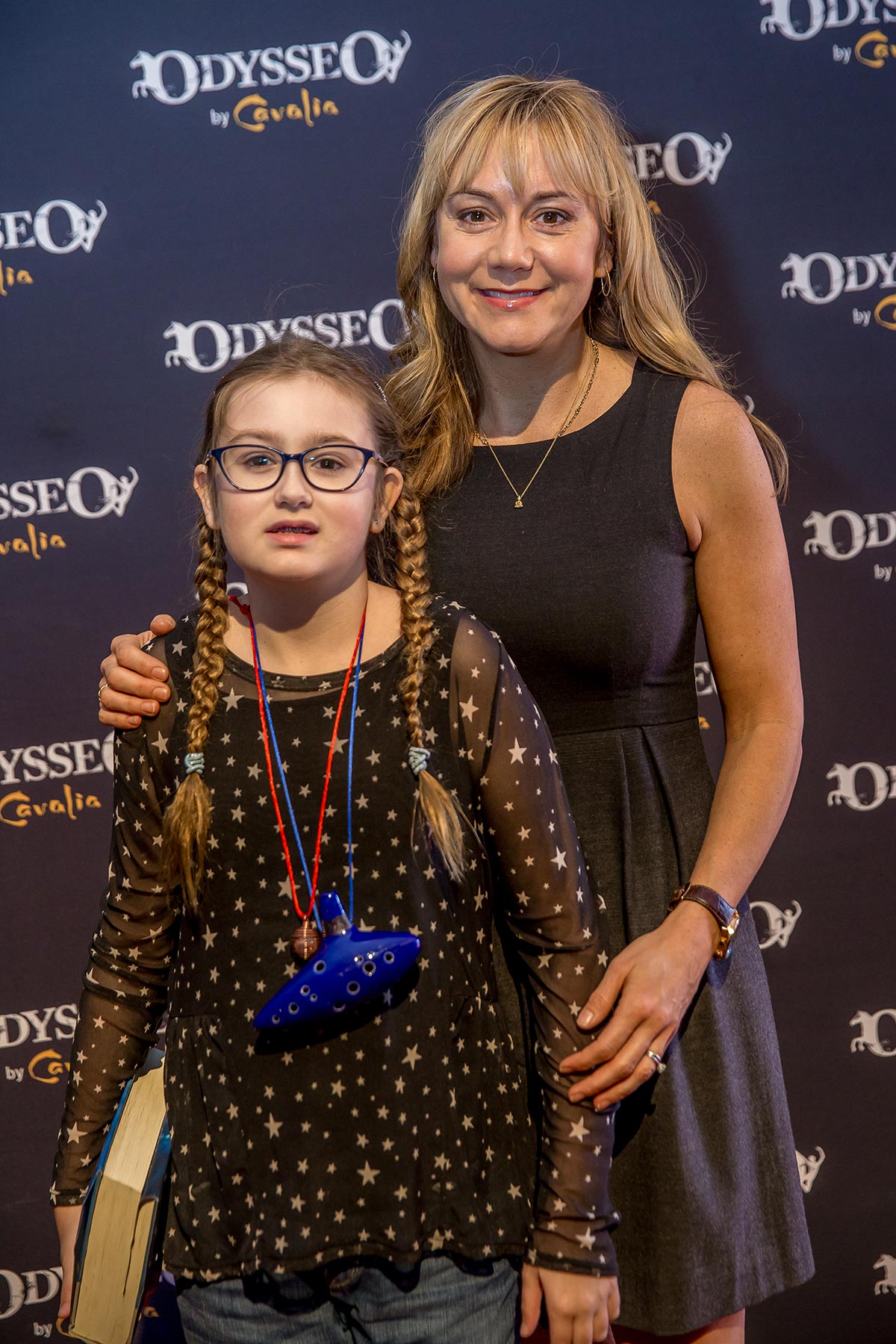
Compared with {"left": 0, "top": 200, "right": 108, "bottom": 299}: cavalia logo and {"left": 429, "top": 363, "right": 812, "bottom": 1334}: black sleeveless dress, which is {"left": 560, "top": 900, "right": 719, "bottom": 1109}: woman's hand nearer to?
{"left": 429, "top": 363, "right": 812, "bottom": 1334}: black sleeveless dress

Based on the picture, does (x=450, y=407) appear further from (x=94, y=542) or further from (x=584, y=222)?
(x=94, y=542)

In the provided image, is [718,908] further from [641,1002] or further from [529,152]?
[529,152]

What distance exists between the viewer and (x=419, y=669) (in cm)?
126

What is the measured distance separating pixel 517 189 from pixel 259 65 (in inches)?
40.3

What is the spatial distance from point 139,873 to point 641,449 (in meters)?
0.79

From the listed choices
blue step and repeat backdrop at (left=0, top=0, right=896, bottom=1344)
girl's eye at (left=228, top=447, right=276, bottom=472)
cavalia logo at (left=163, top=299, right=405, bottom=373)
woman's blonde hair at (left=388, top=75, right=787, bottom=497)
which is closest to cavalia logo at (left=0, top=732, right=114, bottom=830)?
blue step and repeat backdrop at (left=0, top=0, right=896, bottom=1344)

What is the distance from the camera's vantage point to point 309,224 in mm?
2305

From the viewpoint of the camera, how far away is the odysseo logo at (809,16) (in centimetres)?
227

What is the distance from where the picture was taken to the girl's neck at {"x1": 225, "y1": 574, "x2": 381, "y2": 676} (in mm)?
1292

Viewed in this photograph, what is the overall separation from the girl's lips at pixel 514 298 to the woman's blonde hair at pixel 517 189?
5.1 inches

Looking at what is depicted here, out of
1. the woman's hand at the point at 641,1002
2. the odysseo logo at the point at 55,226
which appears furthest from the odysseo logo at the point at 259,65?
the woman's hand at the point at 641,1002

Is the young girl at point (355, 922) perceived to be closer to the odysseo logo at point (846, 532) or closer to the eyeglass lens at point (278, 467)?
the eyeglass lens at point (278, 467)

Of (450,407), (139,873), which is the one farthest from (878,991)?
(139,873)

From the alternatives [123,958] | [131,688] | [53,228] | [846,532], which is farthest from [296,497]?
[846,532]
